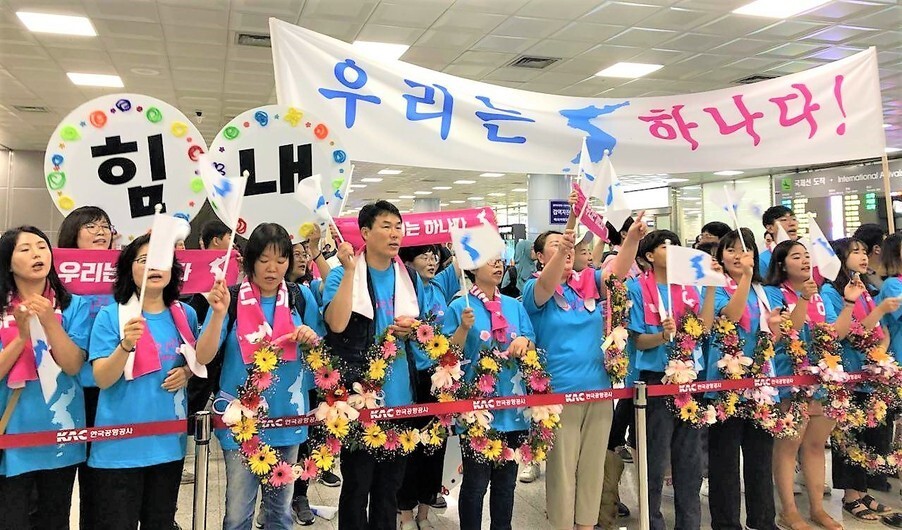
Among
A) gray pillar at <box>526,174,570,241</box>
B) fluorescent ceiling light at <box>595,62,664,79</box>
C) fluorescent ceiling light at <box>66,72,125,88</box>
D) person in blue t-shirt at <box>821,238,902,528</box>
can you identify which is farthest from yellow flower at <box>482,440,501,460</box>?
gray pillar at <box>526,174,570,241</box>

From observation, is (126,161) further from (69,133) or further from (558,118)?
(558,118)

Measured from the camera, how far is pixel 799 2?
245 inches

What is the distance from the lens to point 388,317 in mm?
2699

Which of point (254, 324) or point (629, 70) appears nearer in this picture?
point (254, 324)

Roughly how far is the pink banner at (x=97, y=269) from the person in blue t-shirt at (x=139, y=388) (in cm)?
9

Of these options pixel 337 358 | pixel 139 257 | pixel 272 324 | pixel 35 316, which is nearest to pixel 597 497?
pixel 337 358

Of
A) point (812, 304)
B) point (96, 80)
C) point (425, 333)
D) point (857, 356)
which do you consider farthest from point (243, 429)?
point (96, 80)

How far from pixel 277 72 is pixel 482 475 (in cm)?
204

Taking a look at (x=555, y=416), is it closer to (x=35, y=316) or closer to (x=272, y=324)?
(x=272, y=324)

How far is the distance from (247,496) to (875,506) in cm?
356

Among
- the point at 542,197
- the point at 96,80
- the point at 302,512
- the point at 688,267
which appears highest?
the point at 96,80

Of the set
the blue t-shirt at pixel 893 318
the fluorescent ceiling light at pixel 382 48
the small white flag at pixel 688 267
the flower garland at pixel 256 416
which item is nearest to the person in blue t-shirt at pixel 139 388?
the flower garland at pixel 256 416

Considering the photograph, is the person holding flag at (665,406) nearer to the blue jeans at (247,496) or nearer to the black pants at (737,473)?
the black pants at (737,473)

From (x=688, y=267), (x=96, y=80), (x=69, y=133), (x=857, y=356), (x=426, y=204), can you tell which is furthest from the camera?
(x=426, y=204)
